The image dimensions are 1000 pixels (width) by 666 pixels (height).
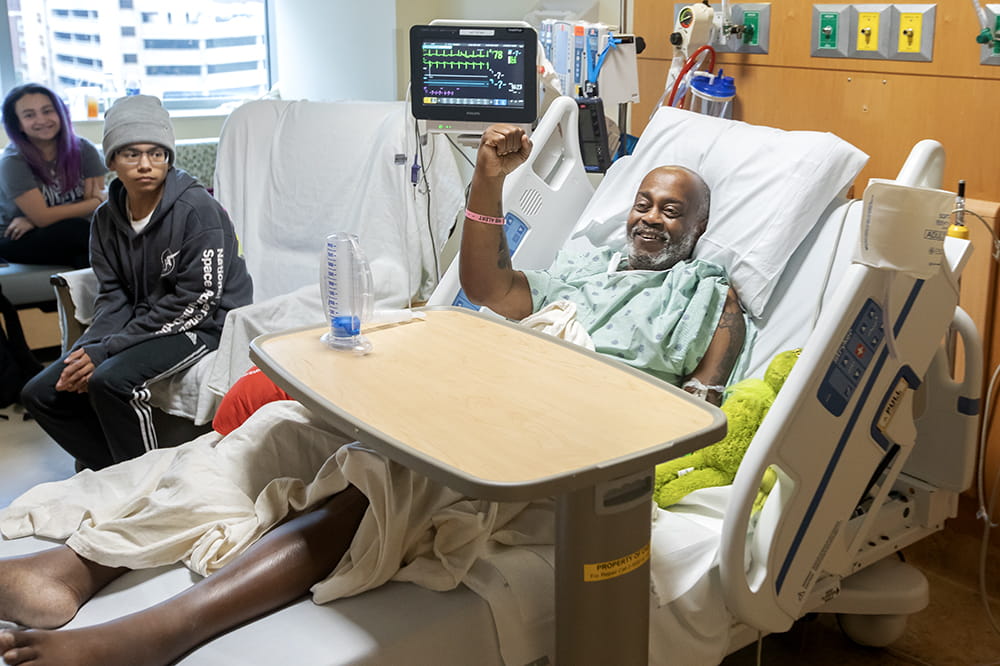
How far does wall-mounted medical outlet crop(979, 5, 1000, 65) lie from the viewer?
7.11 ft

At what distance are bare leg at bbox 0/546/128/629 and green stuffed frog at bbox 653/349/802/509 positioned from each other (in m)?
0.99

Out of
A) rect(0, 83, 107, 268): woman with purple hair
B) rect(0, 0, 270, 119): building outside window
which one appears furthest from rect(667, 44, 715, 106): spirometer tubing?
rect(0, 0, 270, 119): building outside window

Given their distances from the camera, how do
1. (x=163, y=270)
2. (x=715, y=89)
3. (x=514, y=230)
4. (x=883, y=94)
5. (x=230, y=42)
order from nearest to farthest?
(x=883, y=94) < (x=514, y=230) < (x=715, y=89) < (x=163, y=270) < (x=230, y=42)

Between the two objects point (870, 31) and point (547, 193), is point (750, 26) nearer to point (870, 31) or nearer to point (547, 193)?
point (870, 31)

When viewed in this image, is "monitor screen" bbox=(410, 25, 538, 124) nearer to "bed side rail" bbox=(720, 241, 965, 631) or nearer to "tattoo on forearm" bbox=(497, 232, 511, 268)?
"tattoo on forearm" bbox=(497, 232, 511, 268)

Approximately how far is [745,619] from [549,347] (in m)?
0.56

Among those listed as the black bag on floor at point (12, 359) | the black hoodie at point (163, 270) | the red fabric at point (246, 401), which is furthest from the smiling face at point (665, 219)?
the black bag on floor at point (12, 359)

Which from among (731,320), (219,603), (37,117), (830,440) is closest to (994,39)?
(731,320)

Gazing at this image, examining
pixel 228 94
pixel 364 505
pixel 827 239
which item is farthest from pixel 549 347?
pixel 228 94

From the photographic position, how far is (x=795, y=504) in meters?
1.69

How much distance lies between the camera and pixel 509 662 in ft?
5.22

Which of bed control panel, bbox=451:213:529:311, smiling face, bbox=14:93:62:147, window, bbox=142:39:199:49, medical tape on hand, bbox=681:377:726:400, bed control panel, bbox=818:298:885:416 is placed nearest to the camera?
bed control panel, bbox=818:298:885:416

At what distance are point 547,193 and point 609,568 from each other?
145 centimetres

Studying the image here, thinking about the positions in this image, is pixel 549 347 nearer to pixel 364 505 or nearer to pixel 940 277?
pixel 364 505
